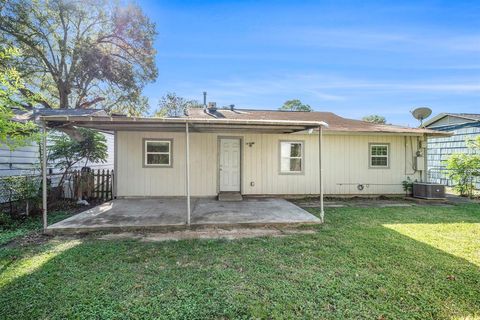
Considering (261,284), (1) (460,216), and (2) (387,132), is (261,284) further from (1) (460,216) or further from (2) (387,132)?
(2) (387,132)

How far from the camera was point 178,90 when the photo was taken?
27.6m

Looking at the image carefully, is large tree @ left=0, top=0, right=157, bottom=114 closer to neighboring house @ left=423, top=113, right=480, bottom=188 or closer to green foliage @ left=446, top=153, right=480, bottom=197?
green foliage @ left=446, top=153, right=480, bottom=197

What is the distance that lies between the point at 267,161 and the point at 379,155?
4.56 metres

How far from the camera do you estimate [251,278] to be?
3166mm

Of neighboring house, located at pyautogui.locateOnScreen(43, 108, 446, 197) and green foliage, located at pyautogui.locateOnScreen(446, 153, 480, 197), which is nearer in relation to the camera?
neighboring house, located at pyautogui.locateOnScreen(43, 108, 446, 197)

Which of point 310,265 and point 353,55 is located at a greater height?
point 353,55

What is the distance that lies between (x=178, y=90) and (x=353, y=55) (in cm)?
2009

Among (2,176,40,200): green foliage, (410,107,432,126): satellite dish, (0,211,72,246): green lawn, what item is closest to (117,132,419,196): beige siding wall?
(410,107,432,126): satellite dish

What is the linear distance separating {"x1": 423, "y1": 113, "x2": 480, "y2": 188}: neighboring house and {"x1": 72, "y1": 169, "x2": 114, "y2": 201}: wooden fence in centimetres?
1411

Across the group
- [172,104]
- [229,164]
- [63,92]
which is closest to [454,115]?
[229,164]

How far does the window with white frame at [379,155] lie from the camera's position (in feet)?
31.0

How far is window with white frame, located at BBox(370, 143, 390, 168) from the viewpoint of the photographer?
9.44 meters

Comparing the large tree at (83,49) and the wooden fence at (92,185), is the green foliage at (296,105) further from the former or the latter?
the wooden fence at (92,185)

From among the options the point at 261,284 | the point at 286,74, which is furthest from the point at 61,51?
the point at 261,284
